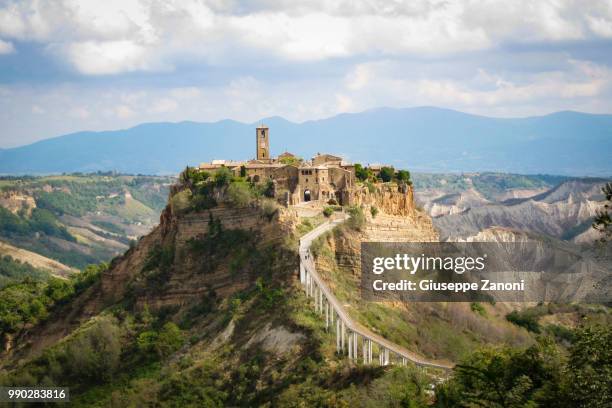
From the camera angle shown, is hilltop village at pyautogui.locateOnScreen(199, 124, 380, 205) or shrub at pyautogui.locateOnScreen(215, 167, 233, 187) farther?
hilltop village at pyautogui.locateOnScreen(199, 124, 380, 205)

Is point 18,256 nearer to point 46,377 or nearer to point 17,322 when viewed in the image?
point 17,322

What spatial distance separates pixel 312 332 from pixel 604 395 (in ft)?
60.7

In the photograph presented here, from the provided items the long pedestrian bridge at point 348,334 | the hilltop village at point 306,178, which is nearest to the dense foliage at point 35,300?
the hilltop village at point 306,178

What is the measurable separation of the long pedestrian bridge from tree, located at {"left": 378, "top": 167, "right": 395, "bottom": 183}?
16942 mm

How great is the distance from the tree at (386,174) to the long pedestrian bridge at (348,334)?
16942 mm

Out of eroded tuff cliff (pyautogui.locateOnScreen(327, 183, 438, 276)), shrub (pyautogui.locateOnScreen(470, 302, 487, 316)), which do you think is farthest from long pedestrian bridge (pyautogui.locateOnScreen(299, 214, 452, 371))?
shrub (pyautogui.locateOnScreen(470, 302, 487, 316))

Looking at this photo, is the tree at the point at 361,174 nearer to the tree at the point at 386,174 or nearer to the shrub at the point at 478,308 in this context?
the tree at the point at 386,174

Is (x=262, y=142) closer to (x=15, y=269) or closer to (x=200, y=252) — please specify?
(x=200, y=252)

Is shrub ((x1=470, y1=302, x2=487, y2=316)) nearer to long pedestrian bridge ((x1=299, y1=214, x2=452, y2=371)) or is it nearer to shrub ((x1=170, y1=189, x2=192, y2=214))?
long pedestrian bridge ((x1=299, y1=214, x2=452, y2=371))

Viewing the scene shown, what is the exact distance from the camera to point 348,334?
41625 millimetres

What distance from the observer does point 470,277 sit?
6244 centimetres

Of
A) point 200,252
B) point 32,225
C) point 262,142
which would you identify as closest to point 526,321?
point 200,252

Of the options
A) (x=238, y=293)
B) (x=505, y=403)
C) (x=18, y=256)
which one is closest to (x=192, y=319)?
(x=238, y=293)

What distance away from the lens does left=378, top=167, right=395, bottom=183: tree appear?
63844 mm
